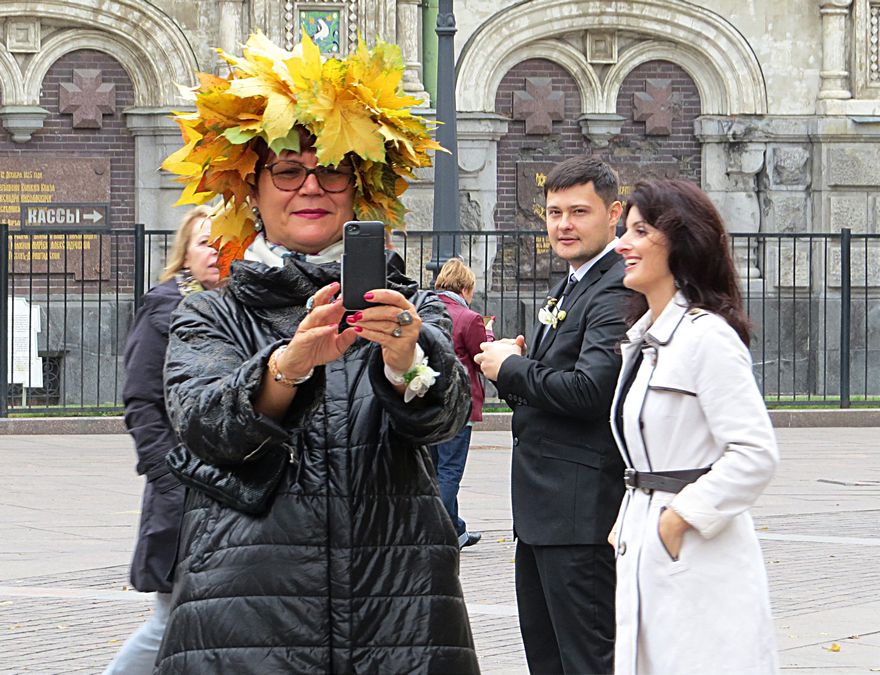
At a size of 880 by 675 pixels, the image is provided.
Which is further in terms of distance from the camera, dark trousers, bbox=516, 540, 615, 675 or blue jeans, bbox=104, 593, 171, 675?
blue jeans, bbox=104, 593, 171, 675

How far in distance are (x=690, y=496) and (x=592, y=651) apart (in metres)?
1.11

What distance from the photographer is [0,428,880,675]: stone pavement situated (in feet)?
22.2

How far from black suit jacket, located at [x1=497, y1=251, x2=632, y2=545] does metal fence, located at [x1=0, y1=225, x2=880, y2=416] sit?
11830 mm

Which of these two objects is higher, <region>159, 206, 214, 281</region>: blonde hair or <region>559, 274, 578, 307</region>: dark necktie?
<region>159, 206, 214, 281</region>: blonde hair

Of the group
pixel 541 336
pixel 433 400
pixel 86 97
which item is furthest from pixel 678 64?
pixel 433 400

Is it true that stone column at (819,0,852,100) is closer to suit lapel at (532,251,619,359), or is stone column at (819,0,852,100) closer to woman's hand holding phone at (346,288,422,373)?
suit lapel at (532,251,619,359)

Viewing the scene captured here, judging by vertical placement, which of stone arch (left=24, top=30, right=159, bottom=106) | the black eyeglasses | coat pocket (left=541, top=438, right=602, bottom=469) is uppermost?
stone arch (left=24, top=30, right=159, bottom=106)

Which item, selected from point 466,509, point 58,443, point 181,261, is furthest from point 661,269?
point 58,443

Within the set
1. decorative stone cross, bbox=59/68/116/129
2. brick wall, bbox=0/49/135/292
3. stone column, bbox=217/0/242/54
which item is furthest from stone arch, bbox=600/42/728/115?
decorative stone cross, bbox=59/68/116/129

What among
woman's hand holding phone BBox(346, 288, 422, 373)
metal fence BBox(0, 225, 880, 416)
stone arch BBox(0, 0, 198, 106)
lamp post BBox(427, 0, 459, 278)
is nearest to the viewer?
woman's hand holding phone BBox(346, 288, 422, 373)

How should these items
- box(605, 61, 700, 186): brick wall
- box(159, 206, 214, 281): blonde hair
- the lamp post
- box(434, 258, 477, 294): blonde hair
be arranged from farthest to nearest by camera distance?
box(605, 61, 700, 186): brick wall → the lamp post → box(434, 258, 477, 294): blonde hair → box(159, 206, 214, 281): blonde hair

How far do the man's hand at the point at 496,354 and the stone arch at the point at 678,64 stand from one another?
54.1ft

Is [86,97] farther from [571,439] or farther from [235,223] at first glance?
[235,223]

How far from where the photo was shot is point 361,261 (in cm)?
292
